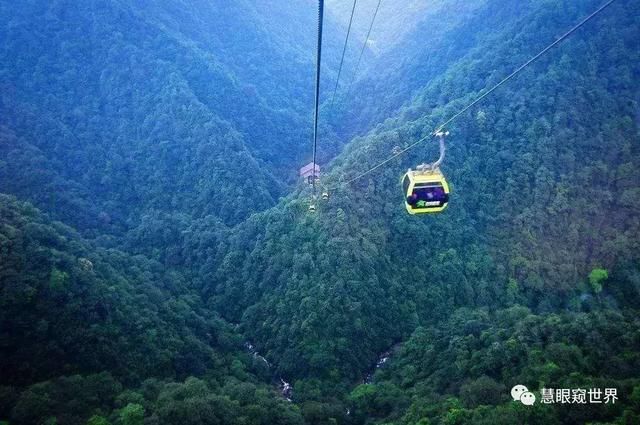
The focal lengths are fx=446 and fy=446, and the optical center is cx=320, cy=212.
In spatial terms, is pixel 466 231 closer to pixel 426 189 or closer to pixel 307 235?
pixel 307 235

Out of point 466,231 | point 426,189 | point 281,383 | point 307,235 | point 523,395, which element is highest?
point 466,231

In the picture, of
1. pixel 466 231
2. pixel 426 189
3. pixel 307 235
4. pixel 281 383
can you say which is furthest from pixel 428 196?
pixel 466 231

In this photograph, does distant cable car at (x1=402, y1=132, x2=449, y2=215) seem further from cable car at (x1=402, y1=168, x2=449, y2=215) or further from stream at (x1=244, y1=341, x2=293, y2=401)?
stream at (x1=244, y1=341, x2=293, y2=401)

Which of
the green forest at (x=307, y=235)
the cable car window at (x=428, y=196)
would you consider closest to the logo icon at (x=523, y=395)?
the green forest at (x=307, y=235)

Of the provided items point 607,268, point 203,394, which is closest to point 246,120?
point 203,394

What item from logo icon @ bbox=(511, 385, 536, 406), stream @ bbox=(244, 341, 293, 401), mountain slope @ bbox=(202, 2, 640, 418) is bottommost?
logo icon @ bbox=(511, 385, 536, 406)

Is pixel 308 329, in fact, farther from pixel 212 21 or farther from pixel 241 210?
pixel 212 21

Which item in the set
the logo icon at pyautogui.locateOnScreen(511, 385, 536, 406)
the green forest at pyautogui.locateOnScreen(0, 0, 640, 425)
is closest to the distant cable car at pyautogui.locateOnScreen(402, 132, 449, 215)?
the green forest at pyautogui.locateOnScreen(0, 0, 640, 425)
